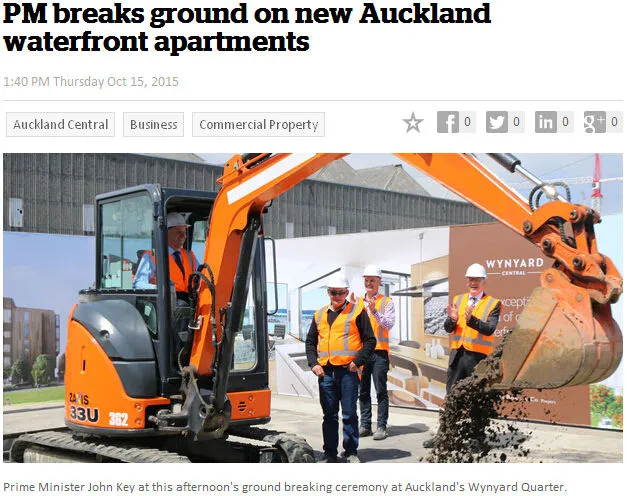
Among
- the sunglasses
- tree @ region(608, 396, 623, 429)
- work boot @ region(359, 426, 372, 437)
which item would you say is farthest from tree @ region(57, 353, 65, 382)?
tree @ region(608, 396, 623, 429)

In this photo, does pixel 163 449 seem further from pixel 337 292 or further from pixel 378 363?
pixel 378 363

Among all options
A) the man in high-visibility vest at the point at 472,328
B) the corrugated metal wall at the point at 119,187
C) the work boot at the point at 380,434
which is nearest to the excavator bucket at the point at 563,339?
the man in high-visibility vest at the point at 472,328

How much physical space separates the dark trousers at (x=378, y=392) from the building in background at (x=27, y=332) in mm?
5451

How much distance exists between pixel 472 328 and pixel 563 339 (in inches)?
131

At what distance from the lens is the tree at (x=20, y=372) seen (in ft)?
39.0

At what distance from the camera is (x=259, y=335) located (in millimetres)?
6562

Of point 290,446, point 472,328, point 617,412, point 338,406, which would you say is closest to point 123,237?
point 290,446

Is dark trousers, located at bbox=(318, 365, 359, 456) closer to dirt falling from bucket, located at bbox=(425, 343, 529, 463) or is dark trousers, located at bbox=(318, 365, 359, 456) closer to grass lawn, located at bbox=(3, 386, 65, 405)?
dirt falling from bucket, located at bbox=(425, 343, 529, 463)

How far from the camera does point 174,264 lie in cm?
609
